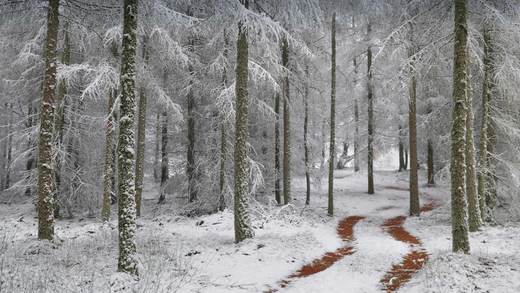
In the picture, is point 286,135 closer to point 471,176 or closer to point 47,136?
point 471,176

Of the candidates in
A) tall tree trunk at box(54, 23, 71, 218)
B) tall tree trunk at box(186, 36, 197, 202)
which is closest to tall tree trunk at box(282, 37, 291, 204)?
tall tree trunk at box(186, 36, 197, 202)

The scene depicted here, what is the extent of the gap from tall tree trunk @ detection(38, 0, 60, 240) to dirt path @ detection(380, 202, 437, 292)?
30.3 feet

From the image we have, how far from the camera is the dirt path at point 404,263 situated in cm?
809

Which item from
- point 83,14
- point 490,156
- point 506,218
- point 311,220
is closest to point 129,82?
point 83,14

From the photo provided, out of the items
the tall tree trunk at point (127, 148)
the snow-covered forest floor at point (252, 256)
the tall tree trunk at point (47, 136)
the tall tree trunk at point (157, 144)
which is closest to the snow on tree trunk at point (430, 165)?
the snow-covered forest floor at point (252, 256)

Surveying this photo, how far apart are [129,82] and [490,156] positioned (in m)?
14.2

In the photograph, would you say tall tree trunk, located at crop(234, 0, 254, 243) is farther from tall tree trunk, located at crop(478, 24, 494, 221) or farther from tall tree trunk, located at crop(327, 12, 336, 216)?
tall tree trunk, located at crop(478, 24, 494, 221)

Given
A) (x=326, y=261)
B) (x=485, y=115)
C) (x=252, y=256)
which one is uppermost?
(x=485, y=115)

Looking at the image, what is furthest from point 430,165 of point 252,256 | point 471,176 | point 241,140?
point 252,256

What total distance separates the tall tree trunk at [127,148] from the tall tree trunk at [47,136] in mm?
3955

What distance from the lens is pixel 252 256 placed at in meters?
9.83

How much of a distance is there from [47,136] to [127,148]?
4131 millimetres

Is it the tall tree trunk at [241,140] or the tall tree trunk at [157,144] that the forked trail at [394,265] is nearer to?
the tall tree trunk at [241,140]

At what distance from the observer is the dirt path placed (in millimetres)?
8088
